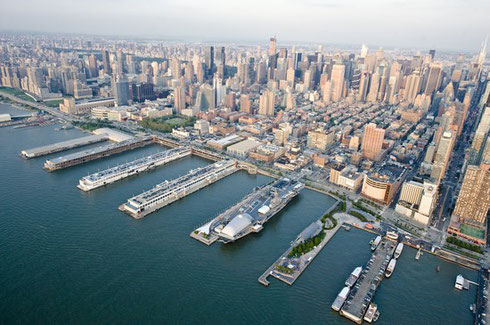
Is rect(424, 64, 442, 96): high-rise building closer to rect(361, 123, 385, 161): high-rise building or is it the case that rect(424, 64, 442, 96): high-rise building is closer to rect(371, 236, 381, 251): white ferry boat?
rect(361, 123, 385, 161): high-rise building

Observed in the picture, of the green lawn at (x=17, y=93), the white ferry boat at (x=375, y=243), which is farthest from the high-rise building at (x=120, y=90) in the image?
the white ferry boat at (x=375, y=243)

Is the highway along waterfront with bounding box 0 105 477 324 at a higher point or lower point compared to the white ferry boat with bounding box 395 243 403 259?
lower

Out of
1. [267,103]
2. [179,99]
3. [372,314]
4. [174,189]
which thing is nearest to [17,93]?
[179,99]

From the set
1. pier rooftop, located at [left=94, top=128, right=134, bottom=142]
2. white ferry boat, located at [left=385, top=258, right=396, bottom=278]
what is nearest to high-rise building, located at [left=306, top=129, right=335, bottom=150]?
white ferry boat, located at [left=385, top=258, right=396, bottom=278]

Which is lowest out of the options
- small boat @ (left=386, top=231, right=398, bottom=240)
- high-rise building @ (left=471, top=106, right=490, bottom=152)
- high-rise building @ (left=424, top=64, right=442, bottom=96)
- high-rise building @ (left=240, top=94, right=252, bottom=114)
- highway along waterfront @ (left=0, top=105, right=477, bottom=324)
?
highway along waterfront @ (left=0, top=105, right=477, bottom=324)

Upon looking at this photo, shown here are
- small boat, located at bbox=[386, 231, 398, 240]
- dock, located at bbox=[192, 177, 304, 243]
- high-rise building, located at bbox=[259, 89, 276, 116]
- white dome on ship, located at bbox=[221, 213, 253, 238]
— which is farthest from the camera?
high-rise building, located at bbox=[259, 89, 276, 116]

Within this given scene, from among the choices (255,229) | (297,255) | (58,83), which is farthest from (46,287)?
(58,83)

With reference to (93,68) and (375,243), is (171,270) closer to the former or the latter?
(375,243)

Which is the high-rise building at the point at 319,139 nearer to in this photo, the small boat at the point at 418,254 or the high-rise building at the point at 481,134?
the high-rise building at the point at 481,134
